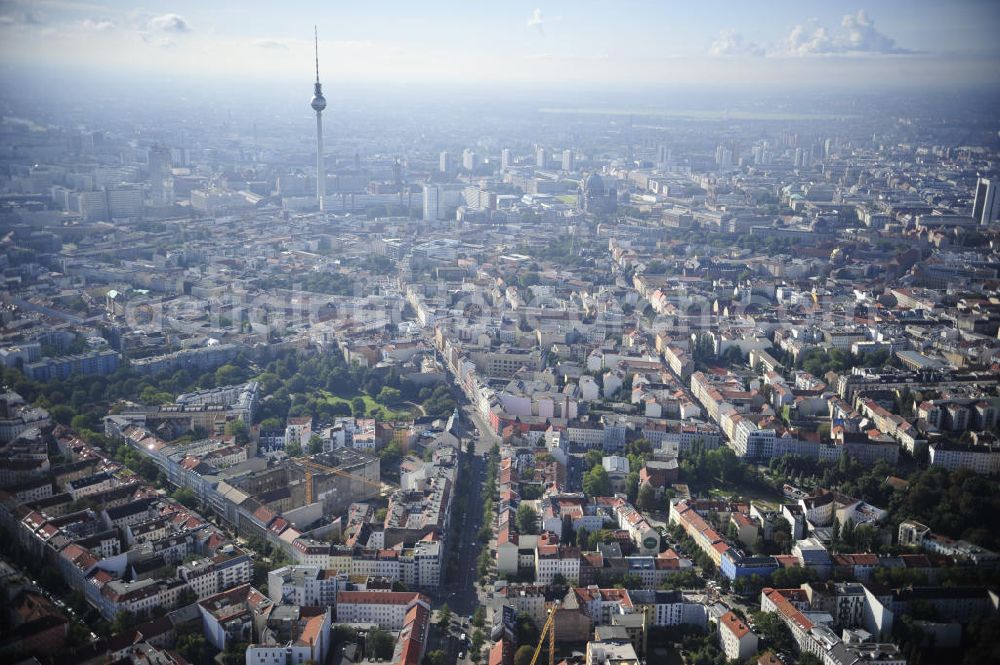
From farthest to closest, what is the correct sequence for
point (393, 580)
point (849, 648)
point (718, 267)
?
point (718, 267) < point (393, 580) < point (849, 648)

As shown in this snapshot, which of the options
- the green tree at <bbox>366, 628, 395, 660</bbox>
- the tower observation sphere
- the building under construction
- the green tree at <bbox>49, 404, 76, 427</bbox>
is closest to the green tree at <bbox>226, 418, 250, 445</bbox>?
the building under construction

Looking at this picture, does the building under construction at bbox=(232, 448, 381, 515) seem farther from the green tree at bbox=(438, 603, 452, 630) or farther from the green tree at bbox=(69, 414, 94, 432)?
the green tree at bbox=(69, 414, 94, 432)

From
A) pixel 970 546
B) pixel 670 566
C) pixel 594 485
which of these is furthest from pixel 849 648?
pixel 594 485

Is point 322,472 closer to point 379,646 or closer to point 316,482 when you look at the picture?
point 316,482

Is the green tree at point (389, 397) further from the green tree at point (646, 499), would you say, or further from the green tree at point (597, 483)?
the green tree at point (646, 499)

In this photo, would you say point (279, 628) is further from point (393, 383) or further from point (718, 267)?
point (718, 267)

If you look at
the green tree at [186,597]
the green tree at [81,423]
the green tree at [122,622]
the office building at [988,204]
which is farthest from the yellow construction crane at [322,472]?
the office building at [988,204]

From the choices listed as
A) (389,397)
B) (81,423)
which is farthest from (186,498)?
(389,397)
